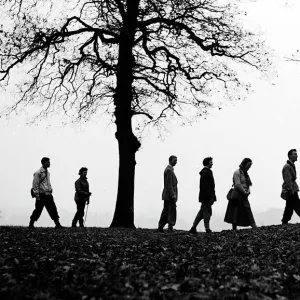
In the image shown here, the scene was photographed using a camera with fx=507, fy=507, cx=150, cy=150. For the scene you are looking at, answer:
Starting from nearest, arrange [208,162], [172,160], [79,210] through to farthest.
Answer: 1. [208,162]
2. [172,160]
3. [79,210]

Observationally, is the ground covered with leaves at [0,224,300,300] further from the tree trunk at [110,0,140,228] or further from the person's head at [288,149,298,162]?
the tree trunk at [110,0,140,228]

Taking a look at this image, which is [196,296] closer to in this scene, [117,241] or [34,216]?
[117,241]

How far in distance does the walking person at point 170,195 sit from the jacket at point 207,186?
3.48ft

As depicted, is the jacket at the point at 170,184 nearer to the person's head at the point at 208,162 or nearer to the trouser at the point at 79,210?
the person's head at the point at 208,162

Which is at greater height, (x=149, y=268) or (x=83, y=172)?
(x=83, y=172)

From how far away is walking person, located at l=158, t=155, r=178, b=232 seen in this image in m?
15.0

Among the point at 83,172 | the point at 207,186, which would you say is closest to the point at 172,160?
the point at 207,186

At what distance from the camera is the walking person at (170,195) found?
49.1 ft

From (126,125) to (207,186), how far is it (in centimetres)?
531

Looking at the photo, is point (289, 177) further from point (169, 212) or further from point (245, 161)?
point (169, 212)

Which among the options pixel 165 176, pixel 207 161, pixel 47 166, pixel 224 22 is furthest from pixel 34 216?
pixel 224 22

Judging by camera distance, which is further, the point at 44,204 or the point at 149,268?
the point at 44,204

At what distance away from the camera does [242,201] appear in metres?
14.5

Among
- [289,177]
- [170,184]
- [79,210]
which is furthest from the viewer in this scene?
[79,210]
